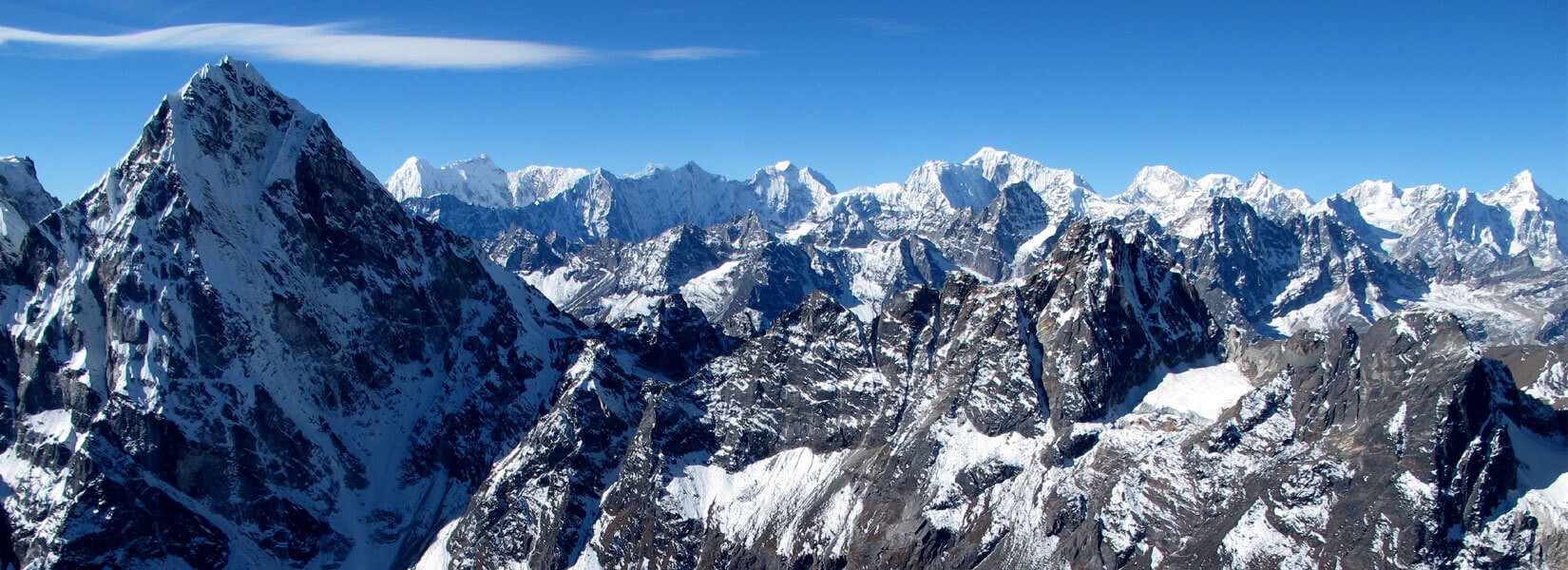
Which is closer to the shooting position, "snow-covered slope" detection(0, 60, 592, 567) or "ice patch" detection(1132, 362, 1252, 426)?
"ice patch" detection(1132, 362, 1252, 426)

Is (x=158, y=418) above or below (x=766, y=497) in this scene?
above

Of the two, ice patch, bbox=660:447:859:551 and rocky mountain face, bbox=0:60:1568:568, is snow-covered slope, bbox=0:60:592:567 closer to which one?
rocky mountain face, bbox=0:60:1568:568

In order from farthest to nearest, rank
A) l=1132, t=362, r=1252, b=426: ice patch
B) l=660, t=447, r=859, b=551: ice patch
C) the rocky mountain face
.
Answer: l=660, t=447, r=859, b=551: ice patch
l=1132, t=362, r=1252, b=426: ice patch
the rocky mountain face

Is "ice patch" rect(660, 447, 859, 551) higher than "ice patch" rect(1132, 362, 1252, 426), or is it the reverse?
"ice patch" rect(1132, 362, 1252, 426)

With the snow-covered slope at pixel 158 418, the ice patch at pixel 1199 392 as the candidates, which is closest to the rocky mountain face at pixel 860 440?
the snow-covered slope at pixel 158 418

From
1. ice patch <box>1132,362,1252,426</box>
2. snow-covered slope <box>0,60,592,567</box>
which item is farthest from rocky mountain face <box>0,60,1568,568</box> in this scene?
ice patch <box>1132,362,1252,426</box>

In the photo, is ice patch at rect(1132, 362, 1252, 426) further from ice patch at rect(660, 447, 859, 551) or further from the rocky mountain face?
ice patch at rect(660, 447, 859, 551)

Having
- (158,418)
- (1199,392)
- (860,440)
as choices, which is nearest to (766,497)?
(860,440)

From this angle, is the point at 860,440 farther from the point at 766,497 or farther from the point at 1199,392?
the point at 1199,392

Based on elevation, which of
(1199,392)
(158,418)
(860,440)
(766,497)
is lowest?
(766,497)

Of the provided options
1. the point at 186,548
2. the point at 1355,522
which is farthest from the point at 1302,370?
the point at 186,548

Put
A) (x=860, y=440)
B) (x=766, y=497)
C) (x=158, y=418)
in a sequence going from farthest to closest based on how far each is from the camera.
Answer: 1. (x=158, y=418)
2. (x=860, y=440)
3. (x=766, y=497)

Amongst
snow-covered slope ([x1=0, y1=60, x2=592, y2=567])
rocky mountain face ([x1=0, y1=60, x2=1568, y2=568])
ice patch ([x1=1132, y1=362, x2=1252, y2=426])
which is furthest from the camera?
snow-covered slope ([x1=0, y1=60, x2=592, y2=567])
